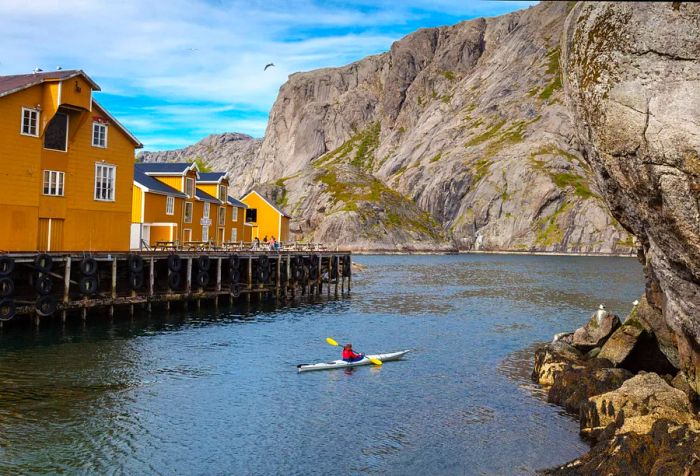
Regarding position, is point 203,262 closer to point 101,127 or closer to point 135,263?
point 135,263

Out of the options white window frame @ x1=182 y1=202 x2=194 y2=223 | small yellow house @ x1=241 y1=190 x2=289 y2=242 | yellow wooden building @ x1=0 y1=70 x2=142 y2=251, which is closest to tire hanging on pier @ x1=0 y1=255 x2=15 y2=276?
yellow wooden building @ x1=0 y1=70 x2=142 y2=251

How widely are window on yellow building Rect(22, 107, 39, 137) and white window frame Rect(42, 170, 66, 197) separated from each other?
284cm

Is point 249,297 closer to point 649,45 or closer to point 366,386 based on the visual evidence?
point 366,386

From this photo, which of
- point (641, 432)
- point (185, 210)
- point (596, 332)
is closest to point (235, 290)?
point (185, 210)

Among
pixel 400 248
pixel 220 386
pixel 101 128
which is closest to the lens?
pixel 220 386

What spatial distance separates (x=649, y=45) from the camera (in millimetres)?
14492

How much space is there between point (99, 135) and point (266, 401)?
29551 mm

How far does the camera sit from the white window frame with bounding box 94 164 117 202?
4794 cm

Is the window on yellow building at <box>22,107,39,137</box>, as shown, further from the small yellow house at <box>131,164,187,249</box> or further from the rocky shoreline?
the rocky shoreline

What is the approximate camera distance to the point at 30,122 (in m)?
42.7

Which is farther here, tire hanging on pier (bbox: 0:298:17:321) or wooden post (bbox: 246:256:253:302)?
wooden post (bbox: 246:256:253:302)

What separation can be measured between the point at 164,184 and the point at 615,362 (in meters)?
50.8

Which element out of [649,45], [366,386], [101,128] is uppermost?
[101,128]

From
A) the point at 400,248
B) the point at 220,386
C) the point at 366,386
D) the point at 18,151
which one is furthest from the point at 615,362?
the point at 400,248
